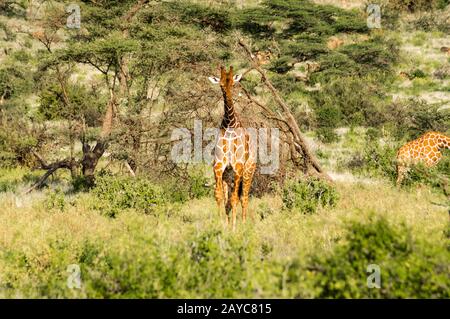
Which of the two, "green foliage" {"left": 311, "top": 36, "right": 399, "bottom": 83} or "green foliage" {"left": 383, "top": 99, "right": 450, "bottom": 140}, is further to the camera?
"green foliage" {"left": 311, "top": 36, "right": 399, "bottom": 83}

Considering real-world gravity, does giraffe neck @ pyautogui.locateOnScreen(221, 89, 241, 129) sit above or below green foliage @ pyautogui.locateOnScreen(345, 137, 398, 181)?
above

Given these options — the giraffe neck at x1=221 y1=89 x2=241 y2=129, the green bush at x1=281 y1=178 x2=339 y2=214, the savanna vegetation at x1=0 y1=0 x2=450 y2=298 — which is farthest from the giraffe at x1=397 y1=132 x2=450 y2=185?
the giraffe neck at x1=221 y1=89 x2=241 y2=129

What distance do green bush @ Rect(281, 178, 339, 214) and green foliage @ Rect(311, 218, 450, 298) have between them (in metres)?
4.60

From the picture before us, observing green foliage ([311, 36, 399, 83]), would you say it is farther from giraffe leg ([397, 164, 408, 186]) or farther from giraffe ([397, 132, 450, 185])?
giraffe leg ([397, 164, 408, 186])

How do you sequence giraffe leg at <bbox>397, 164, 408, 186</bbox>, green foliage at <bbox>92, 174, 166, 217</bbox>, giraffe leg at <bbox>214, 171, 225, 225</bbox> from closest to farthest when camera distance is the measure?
giraffe leg at <bbox>214, 171, 225, 225</bbox>
green foliage at <bbox>92, 174, 166, 217</bbox>
giraffe leg at <bbox>397, 164, 408, 186</bbox>

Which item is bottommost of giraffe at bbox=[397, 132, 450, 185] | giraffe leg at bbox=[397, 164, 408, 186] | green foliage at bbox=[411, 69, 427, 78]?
giraffe leg at bbox=[397, 164, 408, 186]

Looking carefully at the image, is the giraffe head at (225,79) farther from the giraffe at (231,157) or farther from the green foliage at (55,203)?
the green foliage at (55,203)

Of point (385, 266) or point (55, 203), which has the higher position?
point (385, 266)

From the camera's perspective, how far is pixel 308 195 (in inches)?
396

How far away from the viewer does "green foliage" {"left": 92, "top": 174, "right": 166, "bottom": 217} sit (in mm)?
9961

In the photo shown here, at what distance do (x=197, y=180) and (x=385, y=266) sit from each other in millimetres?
7701

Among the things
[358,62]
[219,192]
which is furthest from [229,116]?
[358,62]

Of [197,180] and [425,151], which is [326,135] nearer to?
[425,151]
